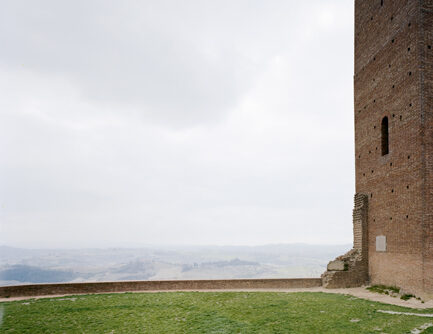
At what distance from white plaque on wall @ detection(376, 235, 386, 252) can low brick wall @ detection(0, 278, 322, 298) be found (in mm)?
3074

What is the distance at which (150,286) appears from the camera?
51.8ft

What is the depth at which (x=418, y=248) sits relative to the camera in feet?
41.5

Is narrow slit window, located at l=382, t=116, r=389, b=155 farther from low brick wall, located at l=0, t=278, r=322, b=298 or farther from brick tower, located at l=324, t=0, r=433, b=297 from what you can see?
Result: low brick wall, located at l=0, t=278, r=322, b=298

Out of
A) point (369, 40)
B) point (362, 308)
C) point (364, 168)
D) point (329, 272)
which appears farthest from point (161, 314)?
point (369, 40)

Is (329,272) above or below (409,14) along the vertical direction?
below

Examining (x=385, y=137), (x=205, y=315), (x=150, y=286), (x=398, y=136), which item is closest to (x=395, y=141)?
(x=398, y=136)

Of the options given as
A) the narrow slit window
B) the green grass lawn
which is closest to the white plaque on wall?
the green grass lawn

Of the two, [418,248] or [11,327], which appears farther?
[418,248]

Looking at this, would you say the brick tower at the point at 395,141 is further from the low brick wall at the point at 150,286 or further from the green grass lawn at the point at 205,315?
the green grass lawn at the point at 205,315

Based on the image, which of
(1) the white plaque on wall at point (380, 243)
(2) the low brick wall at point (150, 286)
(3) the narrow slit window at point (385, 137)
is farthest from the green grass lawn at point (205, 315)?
(3) the narrow slit window at point (385, 137)

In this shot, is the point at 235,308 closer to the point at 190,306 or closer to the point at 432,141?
the point at 190,306

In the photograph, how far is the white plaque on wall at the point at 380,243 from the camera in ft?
49.1

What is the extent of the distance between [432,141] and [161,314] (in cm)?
1089

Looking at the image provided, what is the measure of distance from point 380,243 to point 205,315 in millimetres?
8820
